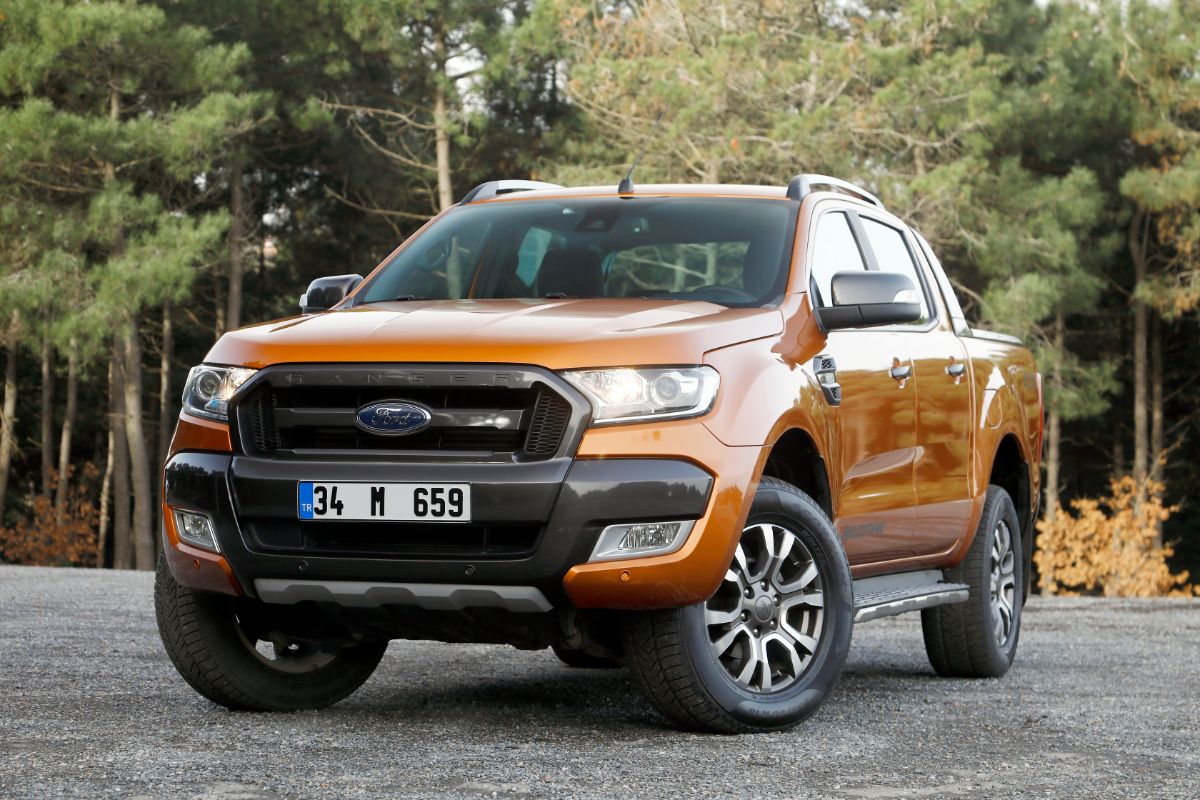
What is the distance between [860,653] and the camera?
921cm

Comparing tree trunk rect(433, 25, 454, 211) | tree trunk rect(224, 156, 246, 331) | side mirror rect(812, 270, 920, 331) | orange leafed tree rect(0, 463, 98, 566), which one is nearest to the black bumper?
side mirror rect(812, 270, 920, 331)

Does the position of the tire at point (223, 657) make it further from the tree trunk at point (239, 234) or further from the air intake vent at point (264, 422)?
the tree trunk at point (239, 234)

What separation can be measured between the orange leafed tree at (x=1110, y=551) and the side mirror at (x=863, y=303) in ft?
85.1

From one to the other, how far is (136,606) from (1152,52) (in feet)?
84.6

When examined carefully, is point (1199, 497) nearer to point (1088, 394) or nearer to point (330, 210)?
point (1088, 394)

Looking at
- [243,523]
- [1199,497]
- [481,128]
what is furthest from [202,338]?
[243,523]

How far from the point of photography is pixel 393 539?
515 centimetres

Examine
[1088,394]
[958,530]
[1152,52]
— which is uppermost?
[1152,52]

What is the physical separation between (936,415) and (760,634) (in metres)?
1.97

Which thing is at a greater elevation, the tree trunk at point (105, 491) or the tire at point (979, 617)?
the tire at point (979, 617)

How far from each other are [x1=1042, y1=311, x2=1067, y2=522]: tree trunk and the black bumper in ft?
94.7

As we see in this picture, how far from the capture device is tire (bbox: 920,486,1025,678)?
25.5ft

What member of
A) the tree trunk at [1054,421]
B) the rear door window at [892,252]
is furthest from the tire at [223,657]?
the tree trunk at [1054,421]

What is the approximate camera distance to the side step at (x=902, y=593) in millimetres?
6309
